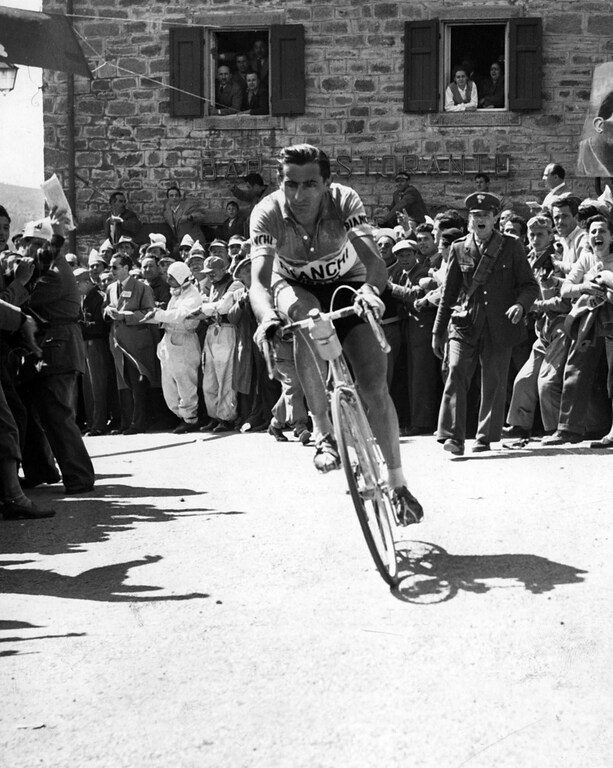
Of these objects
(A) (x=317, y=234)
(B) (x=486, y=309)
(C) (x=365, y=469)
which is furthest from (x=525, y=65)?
(C) (x=365, y=469)

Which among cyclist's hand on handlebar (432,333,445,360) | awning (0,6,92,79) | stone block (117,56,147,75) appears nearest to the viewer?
cyclist's hand on handlebar (432,333,445,360)

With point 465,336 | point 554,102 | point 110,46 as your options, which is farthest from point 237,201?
point 465,336

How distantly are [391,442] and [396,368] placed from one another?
23.8 ft

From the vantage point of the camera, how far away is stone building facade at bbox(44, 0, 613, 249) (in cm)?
2262

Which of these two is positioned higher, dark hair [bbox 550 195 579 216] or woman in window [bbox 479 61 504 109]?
woman in window [bbox 479 61 504 109]

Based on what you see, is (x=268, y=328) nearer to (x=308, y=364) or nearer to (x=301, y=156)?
(x=308, y=364)

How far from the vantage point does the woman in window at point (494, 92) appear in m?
23.0

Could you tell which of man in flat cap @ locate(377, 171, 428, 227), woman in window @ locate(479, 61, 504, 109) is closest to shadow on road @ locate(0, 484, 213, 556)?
man in flat cap @ locate(377, 171, 428, 227)

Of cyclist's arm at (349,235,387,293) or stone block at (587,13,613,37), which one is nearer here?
cyclist's arm at (349,235,387,293)

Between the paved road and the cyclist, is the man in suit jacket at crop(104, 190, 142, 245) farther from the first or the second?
the cyclist

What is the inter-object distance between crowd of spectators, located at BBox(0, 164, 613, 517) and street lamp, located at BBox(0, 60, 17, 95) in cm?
244

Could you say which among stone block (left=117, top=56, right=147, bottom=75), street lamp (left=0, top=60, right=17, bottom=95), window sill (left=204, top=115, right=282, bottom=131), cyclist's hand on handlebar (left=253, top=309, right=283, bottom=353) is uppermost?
stone block (left=117, top=56, right=147, bottom=75)

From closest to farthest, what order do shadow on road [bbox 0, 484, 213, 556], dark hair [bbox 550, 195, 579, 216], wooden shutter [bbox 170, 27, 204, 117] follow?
shadow on road [bbox 0, 484, 213, 556], dark hair [bbox 550, 195, 579, 216], wooden shutter [bbox 170, 27, 204, 117]

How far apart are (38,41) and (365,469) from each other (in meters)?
10.1
